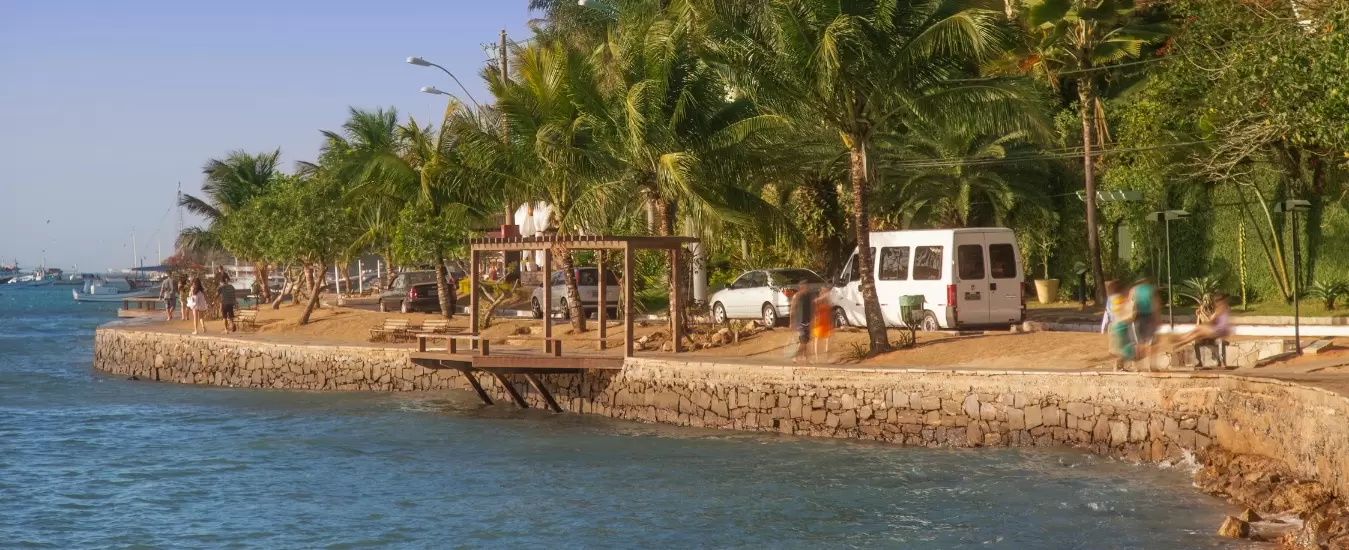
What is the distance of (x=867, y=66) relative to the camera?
71.0 ft

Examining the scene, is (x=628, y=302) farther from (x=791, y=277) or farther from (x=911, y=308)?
(x=791, y=277)

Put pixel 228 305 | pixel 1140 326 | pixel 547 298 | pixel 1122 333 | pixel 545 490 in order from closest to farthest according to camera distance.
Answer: pixel 1122 333 → pixel 1140 326 → pixel 545 490 → pixel 547 298 → pixel 228 305

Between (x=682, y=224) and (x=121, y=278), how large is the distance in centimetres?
13120

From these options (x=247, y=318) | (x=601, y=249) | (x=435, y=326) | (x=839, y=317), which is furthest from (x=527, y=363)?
(x=247, y=318)

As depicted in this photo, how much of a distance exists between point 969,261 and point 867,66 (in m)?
4.57

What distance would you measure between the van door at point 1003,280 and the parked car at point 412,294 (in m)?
20.6

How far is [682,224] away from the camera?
32812 millimetres

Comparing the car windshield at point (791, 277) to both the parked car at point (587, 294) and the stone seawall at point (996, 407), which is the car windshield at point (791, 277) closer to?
the parked car at point (587, 294)

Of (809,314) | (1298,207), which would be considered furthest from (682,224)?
(1298,207)

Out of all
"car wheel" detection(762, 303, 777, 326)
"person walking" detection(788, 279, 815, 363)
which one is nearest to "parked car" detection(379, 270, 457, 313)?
"car wheel" detection(762, 303, 777, 326)

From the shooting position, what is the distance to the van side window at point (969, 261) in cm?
2414

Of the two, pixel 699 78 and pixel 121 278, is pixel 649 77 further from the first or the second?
pixel 121 278

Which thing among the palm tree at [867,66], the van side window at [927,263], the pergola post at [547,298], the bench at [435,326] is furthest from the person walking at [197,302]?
the van side window at [927,263]

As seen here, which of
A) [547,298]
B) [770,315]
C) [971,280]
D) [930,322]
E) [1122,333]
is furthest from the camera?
[770,315]
